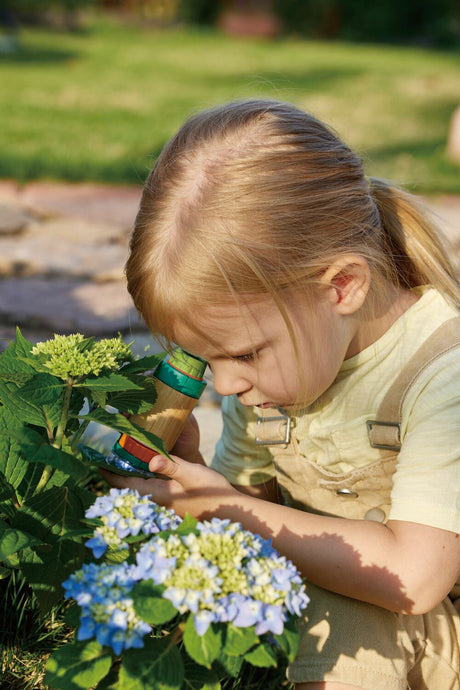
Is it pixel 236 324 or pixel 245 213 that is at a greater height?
pixel 245 213

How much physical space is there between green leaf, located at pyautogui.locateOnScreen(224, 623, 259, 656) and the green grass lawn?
4.53 ft

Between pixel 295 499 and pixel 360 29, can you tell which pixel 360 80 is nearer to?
pixel 360 29

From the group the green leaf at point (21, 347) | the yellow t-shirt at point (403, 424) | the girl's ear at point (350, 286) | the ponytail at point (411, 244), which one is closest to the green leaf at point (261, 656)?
the yellow t-shirt at point (403, 424)

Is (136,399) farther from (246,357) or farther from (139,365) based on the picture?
(246,357)

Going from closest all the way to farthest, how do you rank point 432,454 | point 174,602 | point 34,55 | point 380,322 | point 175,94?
point 174,602
point 432,454
point 380,322
point 175,94
point 34,55

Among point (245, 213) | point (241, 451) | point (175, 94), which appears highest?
point (245, 213)

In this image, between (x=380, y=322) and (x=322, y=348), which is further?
(x=380, y=322)

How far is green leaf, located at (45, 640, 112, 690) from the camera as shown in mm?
1234

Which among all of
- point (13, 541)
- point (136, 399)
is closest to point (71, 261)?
point (136, 399)

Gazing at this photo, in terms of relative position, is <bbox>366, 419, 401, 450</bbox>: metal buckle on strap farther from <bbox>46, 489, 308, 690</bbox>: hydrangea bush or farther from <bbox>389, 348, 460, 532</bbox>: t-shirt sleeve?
<bbox>46, 489, 308, 690</bbox>: hydrangea bush


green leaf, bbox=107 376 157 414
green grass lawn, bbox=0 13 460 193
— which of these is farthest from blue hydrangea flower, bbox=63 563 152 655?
green grass lawn, bbox=0 13 460 193

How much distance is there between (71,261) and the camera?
432 centimetres

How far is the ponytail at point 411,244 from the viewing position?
1966mm

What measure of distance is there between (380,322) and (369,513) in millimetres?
437
